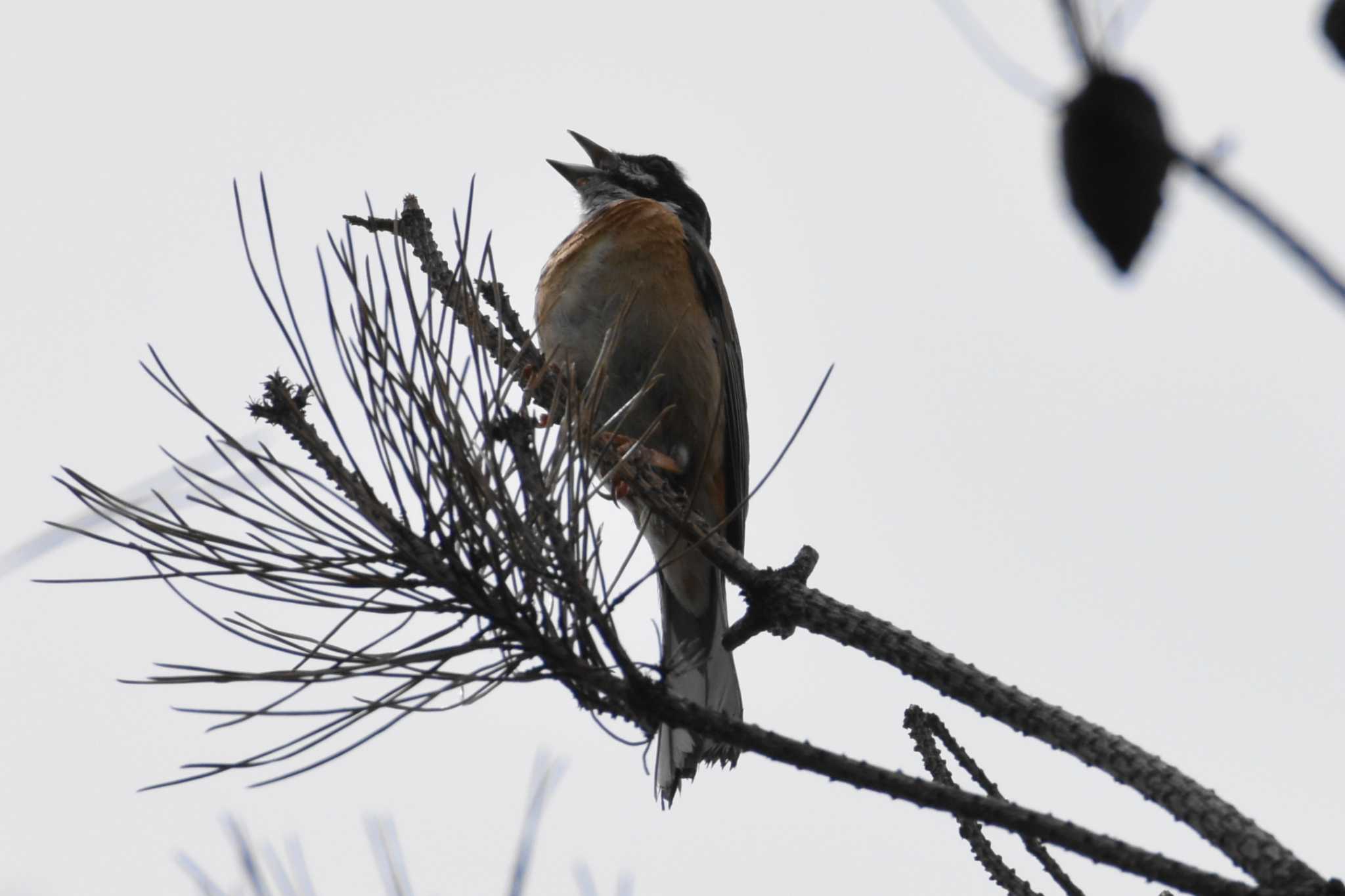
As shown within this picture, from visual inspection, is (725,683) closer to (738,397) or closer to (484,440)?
(738,397)

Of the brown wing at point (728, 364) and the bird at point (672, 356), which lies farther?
the brown wing at point (728, 364)

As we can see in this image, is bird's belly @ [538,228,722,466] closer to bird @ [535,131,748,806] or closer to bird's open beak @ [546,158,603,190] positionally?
bird @ [535,131,748,806]

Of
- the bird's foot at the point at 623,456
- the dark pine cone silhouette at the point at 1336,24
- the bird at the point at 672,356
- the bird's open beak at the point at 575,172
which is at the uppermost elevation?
the bird's open beak at the point at 575,172

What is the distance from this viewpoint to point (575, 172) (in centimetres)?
595

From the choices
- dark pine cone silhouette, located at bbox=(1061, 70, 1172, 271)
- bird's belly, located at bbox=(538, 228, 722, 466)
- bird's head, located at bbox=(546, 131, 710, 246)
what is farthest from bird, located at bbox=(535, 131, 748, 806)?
dark pine cone silhouette, located at bbox=(1061, 70, 1172, 271)

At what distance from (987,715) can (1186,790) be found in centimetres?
29

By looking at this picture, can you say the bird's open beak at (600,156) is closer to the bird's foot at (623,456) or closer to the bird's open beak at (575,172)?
the bird's open beak at (575,172)

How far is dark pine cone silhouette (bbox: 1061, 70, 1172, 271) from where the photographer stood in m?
0.69

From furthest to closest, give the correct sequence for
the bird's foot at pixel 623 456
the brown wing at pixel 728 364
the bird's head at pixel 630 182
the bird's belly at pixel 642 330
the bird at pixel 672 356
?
the bird's head at pixel 630 182
the brown wing at pixel 728 364
the bird's belly at pixel 642 330
the bird at pixel 672 356
the bird's foot at pixel 623 456

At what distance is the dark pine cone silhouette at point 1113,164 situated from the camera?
0.69 metres

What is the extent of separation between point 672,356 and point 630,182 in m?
1.52

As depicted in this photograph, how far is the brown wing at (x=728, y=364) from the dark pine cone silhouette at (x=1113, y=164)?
431 cm

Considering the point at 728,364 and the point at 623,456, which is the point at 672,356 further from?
the point at 623,456

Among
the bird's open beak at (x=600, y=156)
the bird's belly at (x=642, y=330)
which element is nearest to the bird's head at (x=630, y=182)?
the bird's open beak at (x=600, y=156)
